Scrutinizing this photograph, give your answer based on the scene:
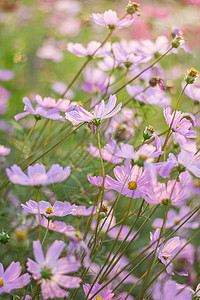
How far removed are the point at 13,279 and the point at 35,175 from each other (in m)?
0.15

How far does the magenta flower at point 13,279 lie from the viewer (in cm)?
48

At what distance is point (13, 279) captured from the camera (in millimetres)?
500

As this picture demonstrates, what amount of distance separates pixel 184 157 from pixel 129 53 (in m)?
0.39

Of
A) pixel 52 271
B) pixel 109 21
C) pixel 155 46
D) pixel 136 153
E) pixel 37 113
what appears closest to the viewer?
pixel 52 271

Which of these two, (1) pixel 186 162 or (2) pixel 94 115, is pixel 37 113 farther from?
(1) pixel 186 162

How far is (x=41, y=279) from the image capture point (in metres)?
0.45

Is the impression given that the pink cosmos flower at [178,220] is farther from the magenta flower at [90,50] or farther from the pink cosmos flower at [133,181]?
the magenta flower at [90,50]

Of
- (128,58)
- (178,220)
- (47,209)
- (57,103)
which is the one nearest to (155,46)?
(128,58)

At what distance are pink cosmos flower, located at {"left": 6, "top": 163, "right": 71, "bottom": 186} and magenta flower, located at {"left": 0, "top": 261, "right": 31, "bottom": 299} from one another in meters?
0.12

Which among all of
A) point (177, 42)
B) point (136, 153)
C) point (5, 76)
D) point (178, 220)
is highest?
point (177, 42)

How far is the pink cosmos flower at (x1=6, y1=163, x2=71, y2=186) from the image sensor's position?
0.47m

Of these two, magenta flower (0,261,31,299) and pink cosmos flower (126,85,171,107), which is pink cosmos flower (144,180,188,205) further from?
pink cosmos flower (126,85,171,107)

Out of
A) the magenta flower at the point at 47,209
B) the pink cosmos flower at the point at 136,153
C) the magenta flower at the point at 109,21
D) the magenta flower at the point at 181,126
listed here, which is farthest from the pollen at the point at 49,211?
the magenta flower at the point at 109,21

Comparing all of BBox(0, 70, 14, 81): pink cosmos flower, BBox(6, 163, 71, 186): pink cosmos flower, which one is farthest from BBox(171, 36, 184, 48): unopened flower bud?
BBox(0, 70, 14, 81): pink cosmos flower
